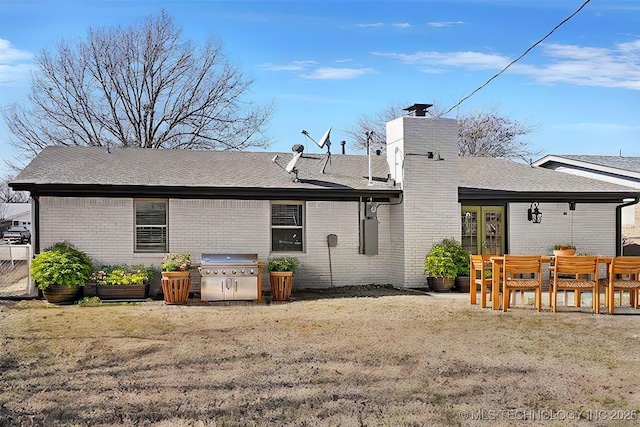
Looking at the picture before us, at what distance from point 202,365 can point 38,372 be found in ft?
→ 5.95

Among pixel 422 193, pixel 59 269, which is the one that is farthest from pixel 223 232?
pixel 422 193

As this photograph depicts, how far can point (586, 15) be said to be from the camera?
12.3 m

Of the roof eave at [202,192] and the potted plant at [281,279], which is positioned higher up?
the roof eave at [202,192]

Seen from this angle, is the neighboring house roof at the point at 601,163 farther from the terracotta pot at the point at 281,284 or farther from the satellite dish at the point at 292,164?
the terracotta pot at the point at 281,284

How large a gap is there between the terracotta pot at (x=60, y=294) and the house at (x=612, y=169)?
724 inches

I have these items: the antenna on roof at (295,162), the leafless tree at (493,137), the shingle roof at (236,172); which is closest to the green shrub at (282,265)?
the shingle roof at (236,172)

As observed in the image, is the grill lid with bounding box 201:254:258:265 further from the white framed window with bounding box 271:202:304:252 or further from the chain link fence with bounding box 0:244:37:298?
the chain link fence with bounding box 0:244:37:298

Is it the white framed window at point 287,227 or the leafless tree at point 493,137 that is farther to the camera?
the leafless tree at point 493,137

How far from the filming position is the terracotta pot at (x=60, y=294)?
13133mm

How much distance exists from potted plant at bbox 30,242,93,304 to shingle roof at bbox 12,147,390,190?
62.7 inches

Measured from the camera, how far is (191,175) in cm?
1520

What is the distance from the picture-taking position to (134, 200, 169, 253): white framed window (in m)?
14.7

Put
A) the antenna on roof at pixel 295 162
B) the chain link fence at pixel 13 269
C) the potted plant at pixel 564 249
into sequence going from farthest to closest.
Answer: the chain link fence at pixel 13 269, the antenna on roof at pixel 295 162, the potted plant at pixel 564 249

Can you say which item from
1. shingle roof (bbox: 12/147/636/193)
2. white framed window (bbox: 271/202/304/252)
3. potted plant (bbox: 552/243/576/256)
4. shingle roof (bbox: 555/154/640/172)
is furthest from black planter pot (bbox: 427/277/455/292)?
shingle roof (bbox: 555/154/640/172)
